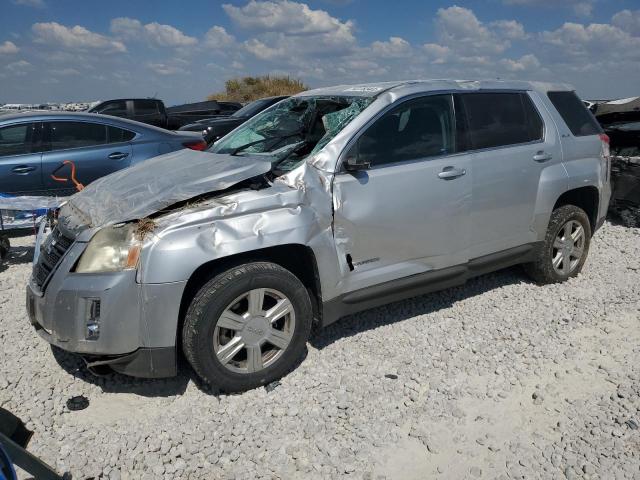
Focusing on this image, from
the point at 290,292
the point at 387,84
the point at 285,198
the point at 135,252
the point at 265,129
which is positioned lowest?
the point at 290,292

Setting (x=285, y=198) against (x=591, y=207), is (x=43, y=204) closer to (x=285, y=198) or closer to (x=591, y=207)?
(x=285, y=198)

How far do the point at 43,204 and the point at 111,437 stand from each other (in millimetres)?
3124

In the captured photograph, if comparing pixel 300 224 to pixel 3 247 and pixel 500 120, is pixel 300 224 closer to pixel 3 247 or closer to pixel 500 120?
pixel 500 120

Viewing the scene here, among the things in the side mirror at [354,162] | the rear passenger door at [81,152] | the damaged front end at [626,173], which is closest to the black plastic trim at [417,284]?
the side mirror at [354,162]

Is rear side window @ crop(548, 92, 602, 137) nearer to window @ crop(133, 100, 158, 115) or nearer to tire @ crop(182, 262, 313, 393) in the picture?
tire @ crop(182, 262, 313, 393)

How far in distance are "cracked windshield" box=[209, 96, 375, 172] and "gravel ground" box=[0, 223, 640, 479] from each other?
1.41 meters

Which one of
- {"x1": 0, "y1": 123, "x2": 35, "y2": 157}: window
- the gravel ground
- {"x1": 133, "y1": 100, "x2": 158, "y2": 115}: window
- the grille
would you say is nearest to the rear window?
{"x1": 133, "y1": 100, "x2": 158, "y2": 115}: window

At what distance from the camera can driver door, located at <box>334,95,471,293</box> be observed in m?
3.58

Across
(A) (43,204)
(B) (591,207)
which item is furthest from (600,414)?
(A) (43,204)

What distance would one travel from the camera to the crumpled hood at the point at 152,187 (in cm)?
318

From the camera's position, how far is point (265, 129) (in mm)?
4461

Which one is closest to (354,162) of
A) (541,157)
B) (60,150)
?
(541,157)

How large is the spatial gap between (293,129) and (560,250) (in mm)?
2689

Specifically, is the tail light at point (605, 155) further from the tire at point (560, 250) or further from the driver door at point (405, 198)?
the driver door at point (405, 198)
